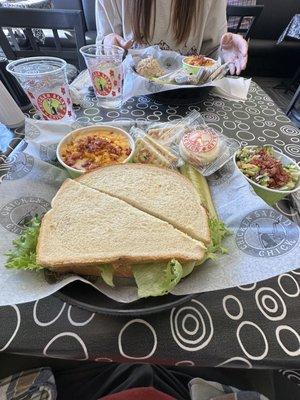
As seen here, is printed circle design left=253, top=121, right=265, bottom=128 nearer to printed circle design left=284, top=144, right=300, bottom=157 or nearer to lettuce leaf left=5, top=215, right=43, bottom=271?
printed circle design left=284, top=144, right=300, bottom=157

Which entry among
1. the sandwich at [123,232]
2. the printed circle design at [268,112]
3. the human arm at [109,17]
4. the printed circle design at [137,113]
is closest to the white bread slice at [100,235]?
the sandwich at [123,232]

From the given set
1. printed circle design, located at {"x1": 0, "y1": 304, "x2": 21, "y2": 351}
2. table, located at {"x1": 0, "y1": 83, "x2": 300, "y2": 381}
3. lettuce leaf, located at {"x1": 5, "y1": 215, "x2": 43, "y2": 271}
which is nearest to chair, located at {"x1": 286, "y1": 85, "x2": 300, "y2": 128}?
table, located at {"x1": 0, "y1": 83, "x2": 300, "y2": 381}

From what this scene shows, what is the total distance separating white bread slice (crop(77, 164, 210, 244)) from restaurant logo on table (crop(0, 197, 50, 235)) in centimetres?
13

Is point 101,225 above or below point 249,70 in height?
above

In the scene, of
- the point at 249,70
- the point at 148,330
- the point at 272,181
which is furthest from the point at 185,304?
the point at 249,70

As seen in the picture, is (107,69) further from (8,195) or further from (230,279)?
(230,279)

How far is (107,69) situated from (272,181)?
0.76 meters

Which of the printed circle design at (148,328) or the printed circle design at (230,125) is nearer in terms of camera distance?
the printed circle design at (148,328)

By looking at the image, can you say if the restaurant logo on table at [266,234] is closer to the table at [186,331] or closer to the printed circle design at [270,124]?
the table at [186,331]

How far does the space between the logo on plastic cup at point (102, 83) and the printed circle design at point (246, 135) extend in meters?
0.58

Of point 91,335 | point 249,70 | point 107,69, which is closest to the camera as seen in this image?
point 91,335

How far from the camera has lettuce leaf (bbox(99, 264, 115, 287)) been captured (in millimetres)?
508

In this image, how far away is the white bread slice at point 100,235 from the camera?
53cm

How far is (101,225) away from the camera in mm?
601
